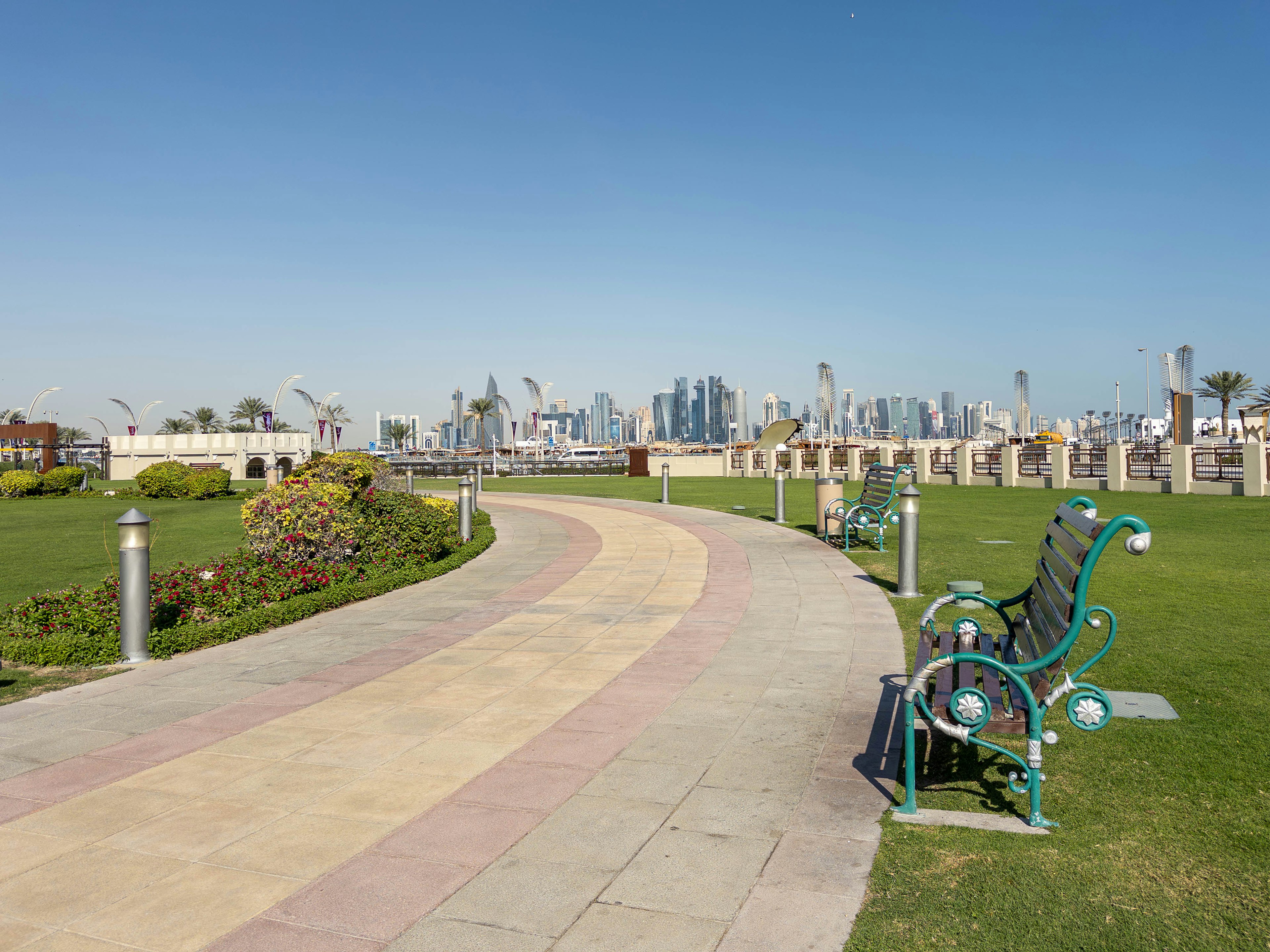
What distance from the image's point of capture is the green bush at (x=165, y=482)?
2706 cm

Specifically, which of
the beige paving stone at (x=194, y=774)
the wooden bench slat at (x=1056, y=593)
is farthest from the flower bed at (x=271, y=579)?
the wooden bench slat at (x=1056, y=593)

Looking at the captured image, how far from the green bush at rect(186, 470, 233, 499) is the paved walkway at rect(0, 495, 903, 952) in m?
22.0

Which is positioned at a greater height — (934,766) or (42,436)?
(42,436)

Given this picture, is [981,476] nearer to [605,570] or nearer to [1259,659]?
[605,570]

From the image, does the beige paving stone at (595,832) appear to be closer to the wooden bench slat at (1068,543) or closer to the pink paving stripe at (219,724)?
the pink paving stripe at (219,724)

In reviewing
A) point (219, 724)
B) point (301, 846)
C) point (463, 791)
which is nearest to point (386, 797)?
point (463, 791)

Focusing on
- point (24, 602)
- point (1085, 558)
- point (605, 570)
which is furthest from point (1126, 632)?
point (24, 602)

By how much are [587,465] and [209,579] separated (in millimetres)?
39858

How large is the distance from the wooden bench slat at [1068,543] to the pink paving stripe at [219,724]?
11.6ft

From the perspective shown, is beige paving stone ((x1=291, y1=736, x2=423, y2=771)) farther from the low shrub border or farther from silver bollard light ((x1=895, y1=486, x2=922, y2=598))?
silver bollard light ((x1=895, y1=486, x2=922, y2=598))

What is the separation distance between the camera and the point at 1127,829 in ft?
11.1

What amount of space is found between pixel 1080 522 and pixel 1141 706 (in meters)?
1.63

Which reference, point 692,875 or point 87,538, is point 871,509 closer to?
point 692,875

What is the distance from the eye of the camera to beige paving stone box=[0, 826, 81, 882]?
3.31m
